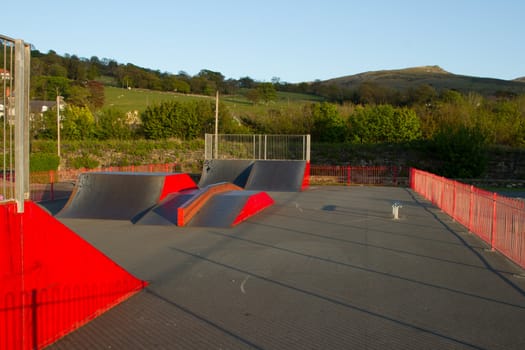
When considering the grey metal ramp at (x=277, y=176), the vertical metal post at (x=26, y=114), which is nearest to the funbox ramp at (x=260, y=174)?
the grey metal ramp at (x=277, y=176)

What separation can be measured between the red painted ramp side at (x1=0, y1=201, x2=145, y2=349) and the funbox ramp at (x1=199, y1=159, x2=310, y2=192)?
68.1 ft

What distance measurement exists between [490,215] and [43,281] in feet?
31.9

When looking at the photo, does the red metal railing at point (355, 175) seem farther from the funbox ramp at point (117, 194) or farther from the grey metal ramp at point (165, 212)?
the grey metal ramp at point (165, 212)

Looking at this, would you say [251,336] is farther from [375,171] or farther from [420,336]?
[375,171]

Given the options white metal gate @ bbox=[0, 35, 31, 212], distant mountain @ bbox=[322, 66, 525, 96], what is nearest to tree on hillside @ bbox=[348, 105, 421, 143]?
white metal gate @ bbox=[0, 35, 31, 212]

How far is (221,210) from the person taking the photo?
15.0 m

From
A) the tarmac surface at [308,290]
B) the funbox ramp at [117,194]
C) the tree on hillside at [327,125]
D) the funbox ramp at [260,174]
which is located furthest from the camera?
the tree on hillside at [327,125]

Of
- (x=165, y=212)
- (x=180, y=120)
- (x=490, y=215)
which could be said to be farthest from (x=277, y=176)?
(x=180, y=120)

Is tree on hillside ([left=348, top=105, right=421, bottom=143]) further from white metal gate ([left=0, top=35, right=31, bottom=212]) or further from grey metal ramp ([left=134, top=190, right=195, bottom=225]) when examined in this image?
white metal gate ([left=0, top=35, right=31, bottom=212])

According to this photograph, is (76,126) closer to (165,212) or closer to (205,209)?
(165,212)

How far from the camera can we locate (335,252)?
1052 centimetres

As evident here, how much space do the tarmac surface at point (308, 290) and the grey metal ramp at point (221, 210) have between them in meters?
0.55

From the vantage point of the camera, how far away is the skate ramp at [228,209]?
14.2 metres

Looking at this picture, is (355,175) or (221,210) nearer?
(221,210)
